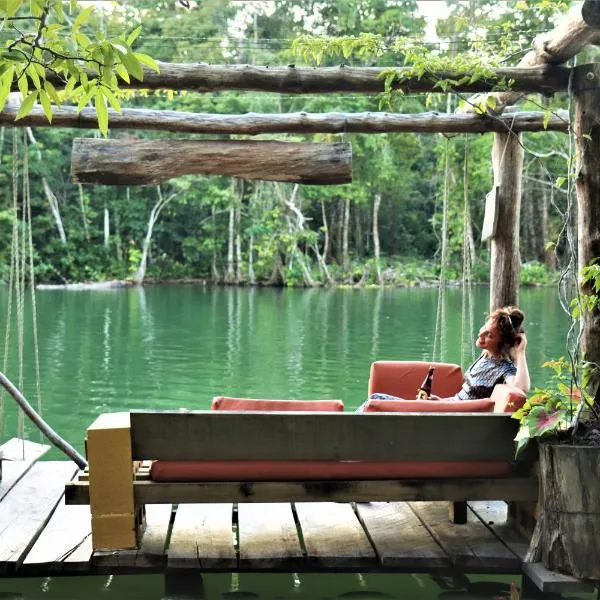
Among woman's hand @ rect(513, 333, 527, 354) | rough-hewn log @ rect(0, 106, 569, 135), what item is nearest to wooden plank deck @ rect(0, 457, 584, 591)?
woman's hand @ rect(513, 333, 527, 354)

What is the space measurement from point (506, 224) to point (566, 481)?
4110 millimetres

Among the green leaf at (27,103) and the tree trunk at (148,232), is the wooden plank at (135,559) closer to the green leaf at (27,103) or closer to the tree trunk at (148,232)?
the green leaf at (27,103)

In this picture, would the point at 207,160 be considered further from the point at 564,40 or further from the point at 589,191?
the point at 589,191

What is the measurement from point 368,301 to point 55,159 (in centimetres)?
1552

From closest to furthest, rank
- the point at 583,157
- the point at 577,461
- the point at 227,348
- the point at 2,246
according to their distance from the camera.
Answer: the point at 577,461 < the point at 583,157 < the point at 227,348 < the point at 2,246

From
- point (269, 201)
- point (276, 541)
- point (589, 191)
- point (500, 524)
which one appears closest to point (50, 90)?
point (276, 541)

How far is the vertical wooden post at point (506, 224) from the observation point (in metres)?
7.75

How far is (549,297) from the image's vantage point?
32094 mm

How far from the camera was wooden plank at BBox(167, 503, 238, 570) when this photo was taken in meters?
4.19

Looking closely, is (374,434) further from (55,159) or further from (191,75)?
(55,159)

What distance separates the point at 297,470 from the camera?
14.1ft

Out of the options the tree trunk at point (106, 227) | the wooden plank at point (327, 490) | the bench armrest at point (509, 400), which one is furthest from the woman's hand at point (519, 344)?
the tree trunk at point (106, 227)

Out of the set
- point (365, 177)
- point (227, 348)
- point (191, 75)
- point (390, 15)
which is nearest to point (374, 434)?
point (191, 75)

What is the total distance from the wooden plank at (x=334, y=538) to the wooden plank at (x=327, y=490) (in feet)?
0.80
